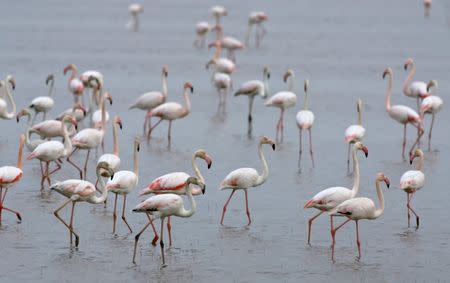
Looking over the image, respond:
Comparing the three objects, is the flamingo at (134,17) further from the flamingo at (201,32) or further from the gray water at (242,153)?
the flamingo at (201,32)

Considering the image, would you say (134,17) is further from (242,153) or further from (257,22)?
(242,153)

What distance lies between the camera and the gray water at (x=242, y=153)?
10.4 metres

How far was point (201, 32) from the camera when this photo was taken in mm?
29203

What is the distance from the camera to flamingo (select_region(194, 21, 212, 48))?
28953 mm

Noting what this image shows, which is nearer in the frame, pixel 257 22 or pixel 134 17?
pixel 257 22

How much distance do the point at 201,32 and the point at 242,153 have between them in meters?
13.5

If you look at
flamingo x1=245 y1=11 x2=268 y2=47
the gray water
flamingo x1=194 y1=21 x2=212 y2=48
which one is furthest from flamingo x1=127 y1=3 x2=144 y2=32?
flamingo x1=245 y1=11 x2=268 y2=47

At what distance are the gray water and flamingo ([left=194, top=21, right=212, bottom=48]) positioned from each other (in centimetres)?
32

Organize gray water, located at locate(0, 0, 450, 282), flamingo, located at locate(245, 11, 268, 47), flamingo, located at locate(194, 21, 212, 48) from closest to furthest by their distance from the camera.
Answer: gray water, located at locate(0, 0, 450, 282), flamingo, located at locate(194, 21, 212, 48), flamingo, located at locate(245, 11, 268, 47)

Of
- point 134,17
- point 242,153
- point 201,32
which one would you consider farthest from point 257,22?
point 242,153

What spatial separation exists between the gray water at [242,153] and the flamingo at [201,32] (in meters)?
0.32

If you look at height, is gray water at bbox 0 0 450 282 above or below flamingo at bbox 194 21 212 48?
below

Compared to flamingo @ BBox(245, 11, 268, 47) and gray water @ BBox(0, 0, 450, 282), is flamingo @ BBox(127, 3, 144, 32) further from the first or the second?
flamingo @ BBox(245, 11, 268, 47)

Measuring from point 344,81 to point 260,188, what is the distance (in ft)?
34.0
